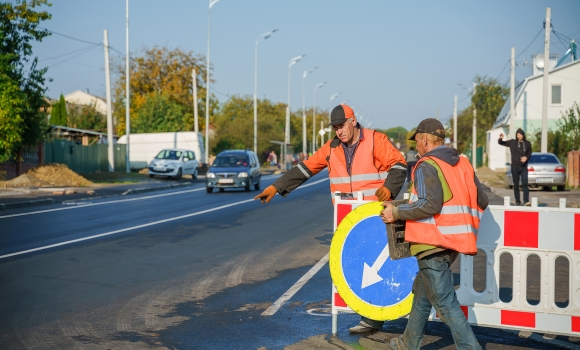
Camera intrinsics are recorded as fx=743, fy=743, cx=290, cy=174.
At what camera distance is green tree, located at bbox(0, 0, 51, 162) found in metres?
28.1

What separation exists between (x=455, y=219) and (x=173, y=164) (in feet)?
124

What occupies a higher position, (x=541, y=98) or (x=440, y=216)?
(x=541, y=98)

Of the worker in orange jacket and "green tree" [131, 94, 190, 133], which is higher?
"green tree" [131, 94, 190, 133]

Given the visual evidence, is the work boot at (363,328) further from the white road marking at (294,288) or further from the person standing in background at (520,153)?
the person standing in background at (520,153)

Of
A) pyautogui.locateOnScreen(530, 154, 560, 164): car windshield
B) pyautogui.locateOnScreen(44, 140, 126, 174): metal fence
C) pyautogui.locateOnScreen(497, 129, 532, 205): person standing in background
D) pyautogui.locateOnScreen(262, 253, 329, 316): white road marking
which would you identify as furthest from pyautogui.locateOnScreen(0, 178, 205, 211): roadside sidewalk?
pyautogui.locateOnScreen(530, 154, 560, 164): car windshield

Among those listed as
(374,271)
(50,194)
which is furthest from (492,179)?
(374,271)

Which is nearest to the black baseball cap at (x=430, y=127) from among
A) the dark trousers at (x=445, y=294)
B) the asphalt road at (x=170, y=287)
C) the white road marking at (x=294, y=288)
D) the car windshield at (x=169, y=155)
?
the dark trousers at (x=445, y=294)

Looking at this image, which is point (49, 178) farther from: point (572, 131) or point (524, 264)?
point (524, 264)

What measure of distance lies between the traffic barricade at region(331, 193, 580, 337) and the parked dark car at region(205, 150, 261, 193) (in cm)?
2231

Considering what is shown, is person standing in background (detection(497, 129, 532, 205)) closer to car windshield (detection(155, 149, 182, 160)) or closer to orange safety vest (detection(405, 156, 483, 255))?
orange safety vest (detection(405, 156, 483, 255))

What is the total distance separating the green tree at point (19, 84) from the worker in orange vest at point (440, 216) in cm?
2547

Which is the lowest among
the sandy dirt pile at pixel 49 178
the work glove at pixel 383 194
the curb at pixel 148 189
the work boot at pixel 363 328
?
the curb at pixel 148 189

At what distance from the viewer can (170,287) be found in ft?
27.5

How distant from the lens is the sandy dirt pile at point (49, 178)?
29.3 metres
